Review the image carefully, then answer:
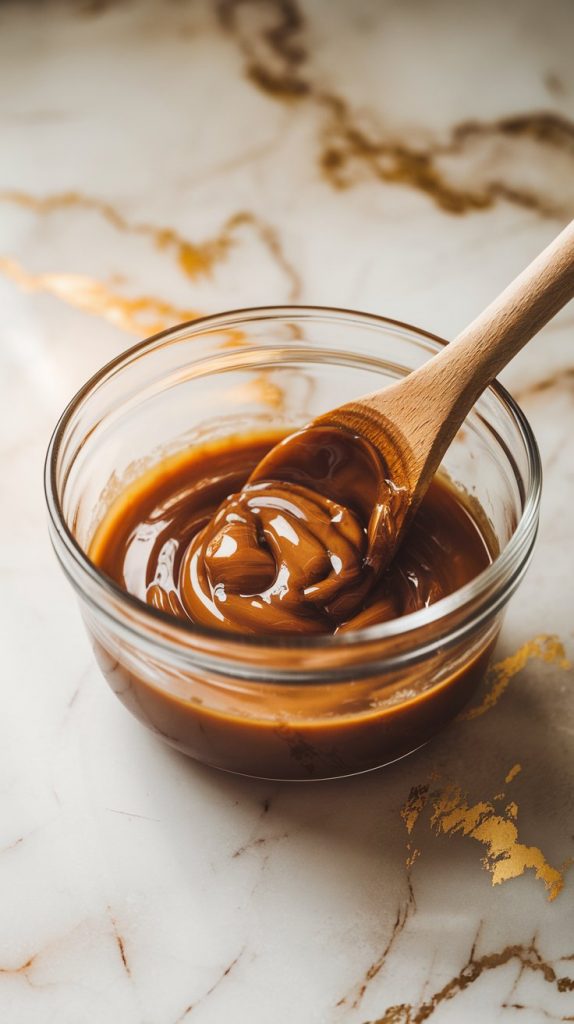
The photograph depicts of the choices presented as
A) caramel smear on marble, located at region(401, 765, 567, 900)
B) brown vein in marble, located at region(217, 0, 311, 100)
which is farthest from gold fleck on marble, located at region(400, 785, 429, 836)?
brown vein in marble, located at region(217, 0, 311, 100)

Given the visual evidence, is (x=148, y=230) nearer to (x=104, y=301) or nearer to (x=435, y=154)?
(x=104, y=301)

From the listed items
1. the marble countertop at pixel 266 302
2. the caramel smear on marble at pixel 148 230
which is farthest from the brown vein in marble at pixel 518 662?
the caramel smear on marble at pixel 148 230

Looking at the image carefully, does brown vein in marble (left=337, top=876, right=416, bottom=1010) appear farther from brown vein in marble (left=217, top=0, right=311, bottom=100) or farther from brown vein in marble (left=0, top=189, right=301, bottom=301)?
brown vein in marble (left=217, top=0, right=311, bottom=100)

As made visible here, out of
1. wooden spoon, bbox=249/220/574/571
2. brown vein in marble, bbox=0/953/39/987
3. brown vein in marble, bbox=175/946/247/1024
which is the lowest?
brown vein in marble, bbox=0/953/39/987

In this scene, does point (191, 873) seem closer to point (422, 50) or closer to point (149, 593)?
point (149, 593)

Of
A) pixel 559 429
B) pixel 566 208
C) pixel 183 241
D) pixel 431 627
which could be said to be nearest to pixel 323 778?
pixel 431 627

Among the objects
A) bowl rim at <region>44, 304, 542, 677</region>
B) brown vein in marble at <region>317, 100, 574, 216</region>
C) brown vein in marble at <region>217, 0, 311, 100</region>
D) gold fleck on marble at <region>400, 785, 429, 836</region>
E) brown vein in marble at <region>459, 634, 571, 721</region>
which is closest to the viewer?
bowl rim at <region>44, 304, 542, 677</region>

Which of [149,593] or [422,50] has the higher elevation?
[422,50]
